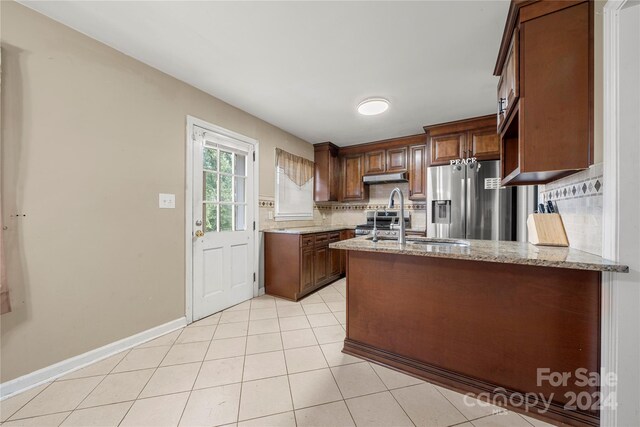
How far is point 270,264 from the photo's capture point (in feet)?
10.6

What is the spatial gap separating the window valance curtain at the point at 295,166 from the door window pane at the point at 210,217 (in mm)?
1241

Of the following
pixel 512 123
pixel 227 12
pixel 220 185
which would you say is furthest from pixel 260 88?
pixel 512 123

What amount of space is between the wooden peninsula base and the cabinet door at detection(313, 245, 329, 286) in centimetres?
146

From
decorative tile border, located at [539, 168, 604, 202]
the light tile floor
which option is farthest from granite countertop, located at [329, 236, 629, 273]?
the light tile floor

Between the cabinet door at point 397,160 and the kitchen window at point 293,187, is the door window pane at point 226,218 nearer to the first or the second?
the kitchen window at point 293,187

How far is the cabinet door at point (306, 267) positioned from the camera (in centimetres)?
304

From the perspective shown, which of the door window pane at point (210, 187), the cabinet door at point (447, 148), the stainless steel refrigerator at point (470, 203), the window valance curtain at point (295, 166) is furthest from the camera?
the window valance curtain at point (295, 166)

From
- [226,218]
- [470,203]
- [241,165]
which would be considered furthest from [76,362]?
[470,203]

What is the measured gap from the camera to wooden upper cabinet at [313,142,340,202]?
14.3ft

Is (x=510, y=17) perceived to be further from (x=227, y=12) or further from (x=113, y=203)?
(x=113, y=203)

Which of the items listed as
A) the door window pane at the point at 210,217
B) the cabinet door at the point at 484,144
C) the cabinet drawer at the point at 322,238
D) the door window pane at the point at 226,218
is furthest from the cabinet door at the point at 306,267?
the cabinet door at the point at 484,144

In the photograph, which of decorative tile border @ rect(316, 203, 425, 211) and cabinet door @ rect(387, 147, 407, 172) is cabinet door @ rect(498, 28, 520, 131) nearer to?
cabinet door @ rect(387, 147, 407, 172)

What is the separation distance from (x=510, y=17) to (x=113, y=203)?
10.0 feet

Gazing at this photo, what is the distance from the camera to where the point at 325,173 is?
4414 mm
